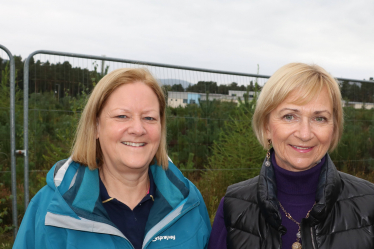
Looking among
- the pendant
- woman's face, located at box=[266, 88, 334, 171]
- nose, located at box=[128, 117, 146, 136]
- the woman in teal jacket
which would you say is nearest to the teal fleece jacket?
the woman in teal jacket

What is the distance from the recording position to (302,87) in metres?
2.03

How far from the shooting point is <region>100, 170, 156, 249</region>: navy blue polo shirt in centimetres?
217

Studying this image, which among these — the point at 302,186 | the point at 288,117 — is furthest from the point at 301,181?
the point at 288,117

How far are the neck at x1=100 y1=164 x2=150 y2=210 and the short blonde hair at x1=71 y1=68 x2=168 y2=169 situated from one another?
0.39ft

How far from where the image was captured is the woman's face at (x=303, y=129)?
202 centimetres

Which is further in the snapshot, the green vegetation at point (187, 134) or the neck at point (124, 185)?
the green vegetation at point (187, 134)

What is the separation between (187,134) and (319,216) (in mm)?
3521

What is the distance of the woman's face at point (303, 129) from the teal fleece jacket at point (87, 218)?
0.73 m

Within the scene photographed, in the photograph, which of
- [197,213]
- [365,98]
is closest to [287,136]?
[197,213]

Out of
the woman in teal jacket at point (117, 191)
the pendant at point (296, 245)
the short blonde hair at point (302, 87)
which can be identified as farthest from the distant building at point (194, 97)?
the pendant at point (296, 245)

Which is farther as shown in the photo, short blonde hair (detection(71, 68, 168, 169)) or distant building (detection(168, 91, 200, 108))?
distant building (detection(168, 91, 200, 108))

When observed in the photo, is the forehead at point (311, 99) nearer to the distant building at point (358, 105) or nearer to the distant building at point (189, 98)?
the distant building at point (189, 98)

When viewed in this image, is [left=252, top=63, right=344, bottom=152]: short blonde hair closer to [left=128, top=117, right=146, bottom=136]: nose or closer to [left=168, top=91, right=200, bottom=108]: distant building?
[left=128, top=117, right=146, bottom=136]: nose

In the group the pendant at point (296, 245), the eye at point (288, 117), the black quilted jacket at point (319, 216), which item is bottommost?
the pendant at point (296, 245)
